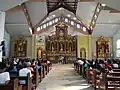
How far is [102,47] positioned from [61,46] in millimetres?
5111

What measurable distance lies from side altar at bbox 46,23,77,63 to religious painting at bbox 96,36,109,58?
9.37 ft

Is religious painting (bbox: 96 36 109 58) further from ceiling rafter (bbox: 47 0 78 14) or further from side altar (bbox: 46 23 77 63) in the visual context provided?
ceiling rafter (bbox: 47 0 78 14)

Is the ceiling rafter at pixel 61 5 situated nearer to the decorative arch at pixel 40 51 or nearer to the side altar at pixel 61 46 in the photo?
the side altar at pixel 61 46

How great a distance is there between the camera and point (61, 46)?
973 inches

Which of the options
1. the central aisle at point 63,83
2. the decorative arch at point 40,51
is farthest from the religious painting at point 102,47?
the central aisle at point 63,83

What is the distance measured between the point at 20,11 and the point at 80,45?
9.82 metres

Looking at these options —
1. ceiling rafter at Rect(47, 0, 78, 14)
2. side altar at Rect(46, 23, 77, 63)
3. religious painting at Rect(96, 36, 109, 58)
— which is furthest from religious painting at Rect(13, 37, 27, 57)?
religious painting at Rect(96, 36, 109, 58)

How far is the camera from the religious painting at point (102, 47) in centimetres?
2400

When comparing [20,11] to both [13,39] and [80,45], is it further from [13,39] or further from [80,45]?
[80,45]

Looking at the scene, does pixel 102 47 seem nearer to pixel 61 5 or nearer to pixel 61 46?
pixel 61 46

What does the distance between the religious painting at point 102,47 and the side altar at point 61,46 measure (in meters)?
2.86

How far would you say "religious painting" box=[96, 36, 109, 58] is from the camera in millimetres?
24000

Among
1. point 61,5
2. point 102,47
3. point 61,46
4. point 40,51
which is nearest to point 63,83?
point 61,5

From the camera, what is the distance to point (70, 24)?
85.0 ft
